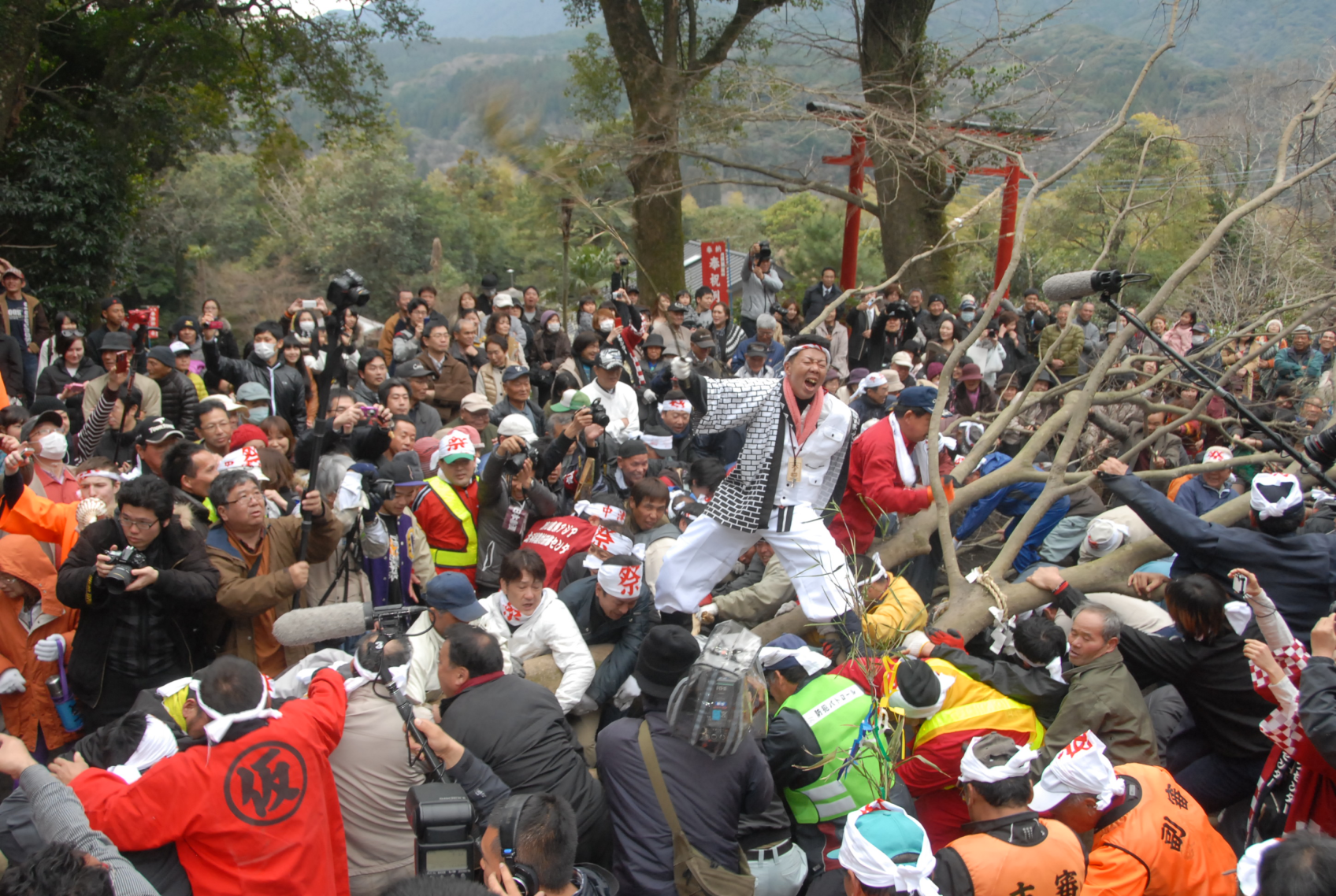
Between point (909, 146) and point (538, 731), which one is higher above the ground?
point (909, 146)

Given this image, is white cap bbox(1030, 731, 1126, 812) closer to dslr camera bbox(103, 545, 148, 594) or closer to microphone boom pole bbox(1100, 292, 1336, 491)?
microphone boom pole bbox(1100, 292, 1336, 491)

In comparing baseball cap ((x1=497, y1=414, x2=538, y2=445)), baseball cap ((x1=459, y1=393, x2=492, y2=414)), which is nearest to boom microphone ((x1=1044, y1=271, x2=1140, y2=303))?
baseball cap ((x1=497, y1=414, x2=538, y2=445))

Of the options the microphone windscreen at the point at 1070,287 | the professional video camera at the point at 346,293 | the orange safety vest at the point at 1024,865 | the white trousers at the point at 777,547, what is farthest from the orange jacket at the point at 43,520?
the microphone windscreen at the point at 1070,287

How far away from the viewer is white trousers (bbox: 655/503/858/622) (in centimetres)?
454

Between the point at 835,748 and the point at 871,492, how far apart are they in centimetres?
186

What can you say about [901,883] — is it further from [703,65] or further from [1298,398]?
[703,65]

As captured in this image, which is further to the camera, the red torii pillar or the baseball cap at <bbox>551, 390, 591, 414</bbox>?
the red torii pillar

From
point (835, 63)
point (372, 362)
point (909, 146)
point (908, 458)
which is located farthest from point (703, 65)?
point (908, 458)

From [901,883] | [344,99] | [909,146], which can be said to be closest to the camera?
[901,883]

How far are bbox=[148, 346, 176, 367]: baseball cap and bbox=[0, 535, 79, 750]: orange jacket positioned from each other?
2.60m

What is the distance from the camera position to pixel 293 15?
13852mm

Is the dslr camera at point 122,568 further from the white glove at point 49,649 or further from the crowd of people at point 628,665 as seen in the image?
the white glove at point 49,649

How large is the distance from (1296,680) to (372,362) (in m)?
5.96

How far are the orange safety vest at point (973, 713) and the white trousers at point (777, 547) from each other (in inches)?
39.0
